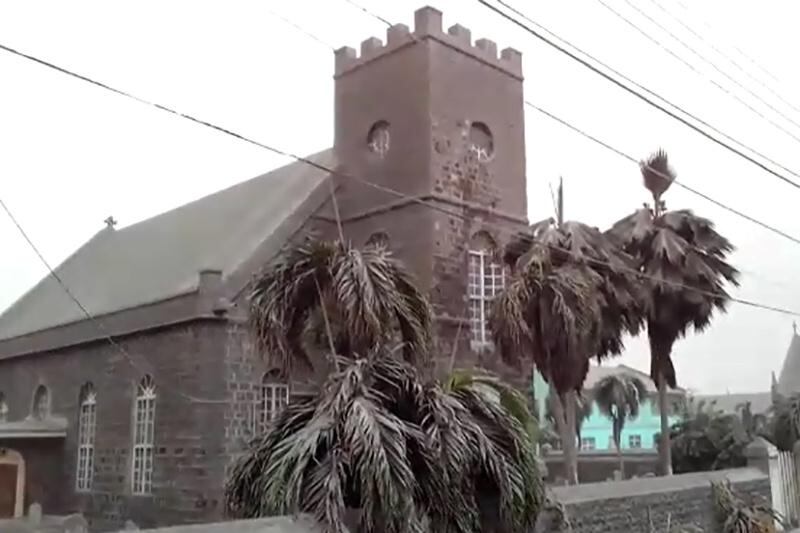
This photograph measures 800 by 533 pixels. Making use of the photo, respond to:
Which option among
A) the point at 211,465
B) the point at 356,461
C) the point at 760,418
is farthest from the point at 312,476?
the point at 760,418

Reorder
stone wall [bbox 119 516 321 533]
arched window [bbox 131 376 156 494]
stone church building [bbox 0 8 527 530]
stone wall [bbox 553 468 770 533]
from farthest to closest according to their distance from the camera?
1. arched window [bbox 131 376 156 494]
2. stone church building [bbox 0 8 527 530]
3. stone wall [bbox 553 468 770 533]
4. stone wall [bbox 119 516 321 533]

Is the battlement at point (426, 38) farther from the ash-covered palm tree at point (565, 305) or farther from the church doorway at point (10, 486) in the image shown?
the church doorway at point (10, 486)

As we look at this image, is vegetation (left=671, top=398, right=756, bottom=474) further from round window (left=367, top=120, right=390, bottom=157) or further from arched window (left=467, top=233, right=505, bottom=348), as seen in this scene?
round window (left=367, top=120, right=390, bottom=157)

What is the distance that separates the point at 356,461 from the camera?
9.11 m

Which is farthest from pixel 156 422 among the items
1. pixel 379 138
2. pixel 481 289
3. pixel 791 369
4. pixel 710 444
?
pixel 791 369

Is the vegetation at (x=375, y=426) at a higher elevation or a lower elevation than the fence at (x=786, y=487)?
higher

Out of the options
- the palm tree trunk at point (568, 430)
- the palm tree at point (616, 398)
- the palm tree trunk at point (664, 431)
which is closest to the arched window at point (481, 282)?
the palm tree trunk at point (568, 430)

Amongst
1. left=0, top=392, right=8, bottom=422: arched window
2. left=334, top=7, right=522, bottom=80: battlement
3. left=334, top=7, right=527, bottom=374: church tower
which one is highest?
left=334, top=7, right=522, bottom=80: battlement

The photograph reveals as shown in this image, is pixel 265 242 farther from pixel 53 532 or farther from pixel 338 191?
pixel 53 532

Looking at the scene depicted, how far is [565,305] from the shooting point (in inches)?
645

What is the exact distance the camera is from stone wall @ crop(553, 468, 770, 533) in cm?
1334

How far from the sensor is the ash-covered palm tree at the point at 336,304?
11164 mm

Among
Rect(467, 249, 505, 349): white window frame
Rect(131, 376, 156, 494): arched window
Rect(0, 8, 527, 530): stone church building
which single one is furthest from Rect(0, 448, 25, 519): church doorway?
Rect(467, 249, 505, 349): white window frame

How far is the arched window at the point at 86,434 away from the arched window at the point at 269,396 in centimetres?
711
